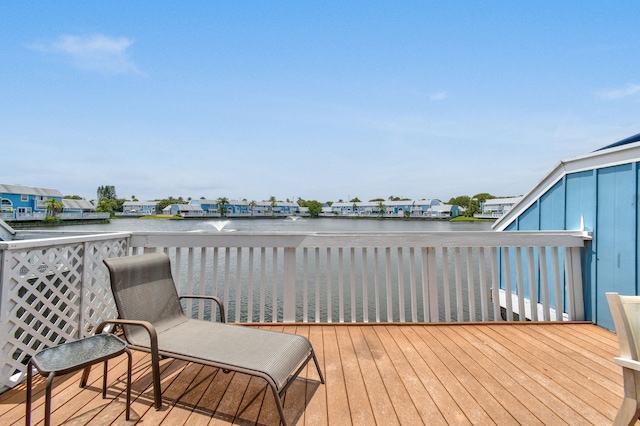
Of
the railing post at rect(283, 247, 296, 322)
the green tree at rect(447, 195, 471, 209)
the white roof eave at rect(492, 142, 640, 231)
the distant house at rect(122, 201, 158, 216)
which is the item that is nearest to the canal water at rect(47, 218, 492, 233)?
the white roof eave at rect(492, 142, 640, 231)

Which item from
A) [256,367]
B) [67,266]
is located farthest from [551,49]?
[67,266]

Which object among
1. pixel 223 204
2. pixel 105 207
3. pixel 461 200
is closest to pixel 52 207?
pixel 105 207

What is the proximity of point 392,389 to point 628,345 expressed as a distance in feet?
4.25

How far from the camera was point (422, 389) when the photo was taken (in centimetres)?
205

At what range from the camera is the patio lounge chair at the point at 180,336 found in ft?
5.73

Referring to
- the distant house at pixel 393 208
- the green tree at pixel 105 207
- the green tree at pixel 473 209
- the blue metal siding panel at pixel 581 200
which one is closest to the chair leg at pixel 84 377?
the blue metal siding panel at pixel 581 200

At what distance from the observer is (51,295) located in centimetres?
246

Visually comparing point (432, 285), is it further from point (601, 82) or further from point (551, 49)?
point (601, 82)

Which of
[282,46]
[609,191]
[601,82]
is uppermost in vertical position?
[282,46]

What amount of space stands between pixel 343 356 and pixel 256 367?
3.62 feet

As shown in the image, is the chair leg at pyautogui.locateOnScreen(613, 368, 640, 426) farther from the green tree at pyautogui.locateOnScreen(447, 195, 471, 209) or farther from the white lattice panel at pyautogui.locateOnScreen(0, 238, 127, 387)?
the green tree at pyautogui.locateOnScreen(447, 195, 471, 209)

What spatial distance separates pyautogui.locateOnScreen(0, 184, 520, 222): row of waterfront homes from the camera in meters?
12.9

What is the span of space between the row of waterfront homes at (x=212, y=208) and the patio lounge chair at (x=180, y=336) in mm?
12974

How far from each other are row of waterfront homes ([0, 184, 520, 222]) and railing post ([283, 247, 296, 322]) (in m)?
13.2
